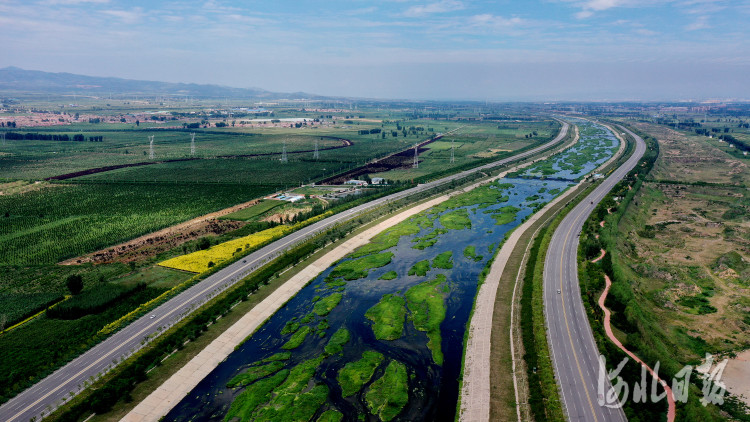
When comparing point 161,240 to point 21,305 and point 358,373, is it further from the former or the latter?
point 358,373

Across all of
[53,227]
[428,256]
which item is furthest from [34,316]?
[428,256]

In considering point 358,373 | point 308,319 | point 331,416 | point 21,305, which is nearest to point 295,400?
point 331,416

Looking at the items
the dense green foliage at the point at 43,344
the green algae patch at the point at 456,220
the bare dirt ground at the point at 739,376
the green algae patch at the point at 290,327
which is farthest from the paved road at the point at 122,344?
the bare dirt ground at the point at 739,376

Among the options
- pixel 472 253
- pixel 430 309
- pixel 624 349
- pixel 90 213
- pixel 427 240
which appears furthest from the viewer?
pixel 90 213

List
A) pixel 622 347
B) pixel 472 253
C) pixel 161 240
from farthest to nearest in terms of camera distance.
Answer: pixel 161 240 < pixel 472 253 < pixel 622 347

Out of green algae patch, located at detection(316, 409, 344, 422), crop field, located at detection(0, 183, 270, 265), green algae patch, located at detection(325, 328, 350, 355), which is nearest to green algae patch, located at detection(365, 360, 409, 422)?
green algae patch, located at detection(316, 409, 344, 422)

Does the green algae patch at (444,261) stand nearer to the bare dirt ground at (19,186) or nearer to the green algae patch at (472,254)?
the green algae patch at (472,254)
